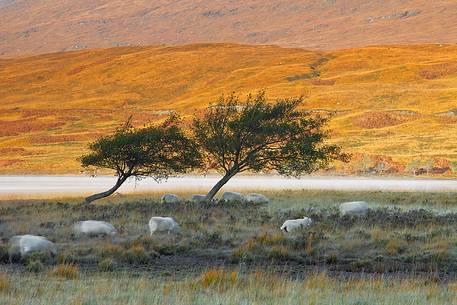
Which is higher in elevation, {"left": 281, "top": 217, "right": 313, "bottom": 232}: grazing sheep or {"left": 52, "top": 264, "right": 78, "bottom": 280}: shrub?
{"left": 281, "top": 217, "right": 313, "bottom": 232}: grazing sheep

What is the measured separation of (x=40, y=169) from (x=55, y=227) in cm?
4377

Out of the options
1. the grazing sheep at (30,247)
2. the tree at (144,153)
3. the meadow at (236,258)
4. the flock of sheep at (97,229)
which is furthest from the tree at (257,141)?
the grazing sheep at (30,247)

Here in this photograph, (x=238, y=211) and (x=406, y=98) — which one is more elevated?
(x=406, y=98)

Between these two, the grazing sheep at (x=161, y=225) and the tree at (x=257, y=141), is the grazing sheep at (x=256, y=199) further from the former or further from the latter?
the grazing sheep at (x=161, y=225)

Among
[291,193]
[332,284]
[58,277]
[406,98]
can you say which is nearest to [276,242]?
[332,284]

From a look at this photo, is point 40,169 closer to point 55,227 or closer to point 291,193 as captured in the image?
point 291,193

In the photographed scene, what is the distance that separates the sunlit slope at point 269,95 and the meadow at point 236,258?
3922cm

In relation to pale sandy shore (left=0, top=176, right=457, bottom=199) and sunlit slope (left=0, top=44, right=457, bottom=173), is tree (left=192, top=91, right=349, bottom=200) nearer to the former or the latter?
pale sandy shore (left=0, top=176, right=457, bottom=199)

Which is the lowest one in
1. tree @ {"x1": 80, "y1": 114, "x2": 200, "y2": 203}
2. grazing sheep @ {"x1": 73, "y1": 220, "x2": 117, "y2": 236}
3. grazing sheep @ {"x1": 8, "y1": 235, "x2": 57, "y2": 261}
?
grazing sheep @ {"x1": 8, "y1": 235, "x2": 57, "y2": 261}

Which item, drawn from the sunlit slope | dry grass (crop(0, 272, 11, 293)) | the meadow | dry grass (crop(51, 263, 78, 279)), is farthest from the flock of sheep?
the sunlit slope

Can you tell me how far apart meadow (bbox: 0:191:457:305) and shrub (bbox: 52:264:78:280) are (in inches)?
0.9

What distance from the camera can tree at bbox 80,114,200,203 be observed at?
32.6m

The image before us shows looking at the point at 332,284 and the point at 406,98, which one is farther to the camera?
the point at 406,98

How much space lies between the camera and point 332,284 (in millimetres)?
15266
